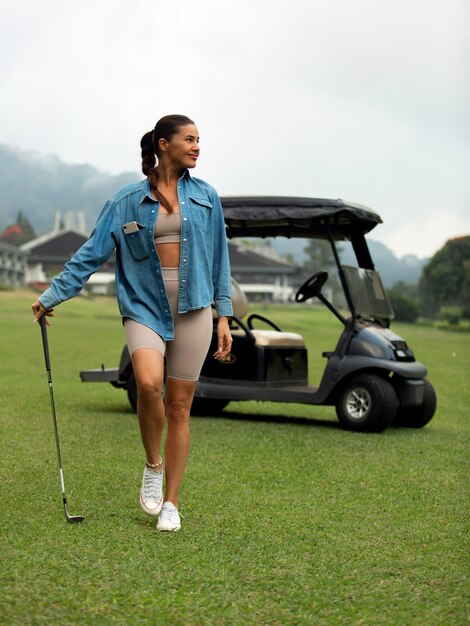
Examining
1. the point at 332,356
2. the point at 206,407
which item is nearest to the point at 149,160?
the point at 332,356

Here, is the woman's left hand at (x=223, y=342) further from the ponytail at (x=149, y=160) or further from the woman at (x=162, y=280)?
the ponytail at (x=149, y=160)

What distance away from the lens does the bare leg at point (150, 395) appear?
574 centimetres

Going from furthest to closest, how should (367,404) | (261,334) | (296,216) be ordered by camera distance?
1. (261,334)
2. (296,216)
3. (367,404)

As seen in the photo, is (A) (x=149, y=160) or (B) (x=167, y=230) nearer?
(B) (x=167, y=230)

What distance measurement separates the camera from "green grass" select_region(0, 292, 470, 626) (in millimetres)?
4445

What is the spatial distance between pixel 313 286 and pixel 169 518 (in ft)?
20.1

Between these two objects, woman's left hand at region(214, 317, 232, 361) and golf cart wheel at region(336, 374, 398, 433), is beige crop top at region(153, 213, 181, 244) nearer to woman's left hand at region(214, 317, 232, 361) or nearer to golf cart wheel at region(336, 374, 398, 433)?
woman's left hand at region(214, 317, 232, 361)

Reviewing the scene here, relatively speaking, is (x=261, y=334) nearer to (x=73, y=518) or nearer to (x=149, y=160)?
(x=149, y=160)

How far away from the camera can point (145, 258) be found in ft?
19.2

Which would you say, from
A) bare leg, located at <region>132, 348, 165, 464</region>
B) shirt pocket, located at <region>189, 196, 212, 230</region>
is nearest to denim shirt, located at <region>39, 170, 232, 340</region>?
shirt pocket, located at <region>189, 196, 212, 230</region>

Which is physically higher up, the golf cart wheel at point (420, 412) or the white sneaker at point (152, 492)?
the white sneaker at point (152, 492)

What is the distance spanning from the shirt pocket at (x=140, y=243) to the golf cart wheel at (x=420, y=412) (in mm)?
6184

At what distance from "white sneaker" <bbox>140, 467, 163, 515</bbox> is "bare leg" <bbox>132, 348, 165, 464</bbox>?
0.23ft

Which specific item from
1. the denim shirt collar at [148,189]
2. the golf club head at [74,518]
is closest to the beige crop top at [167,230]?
the denim shirt collar at [148,189]
